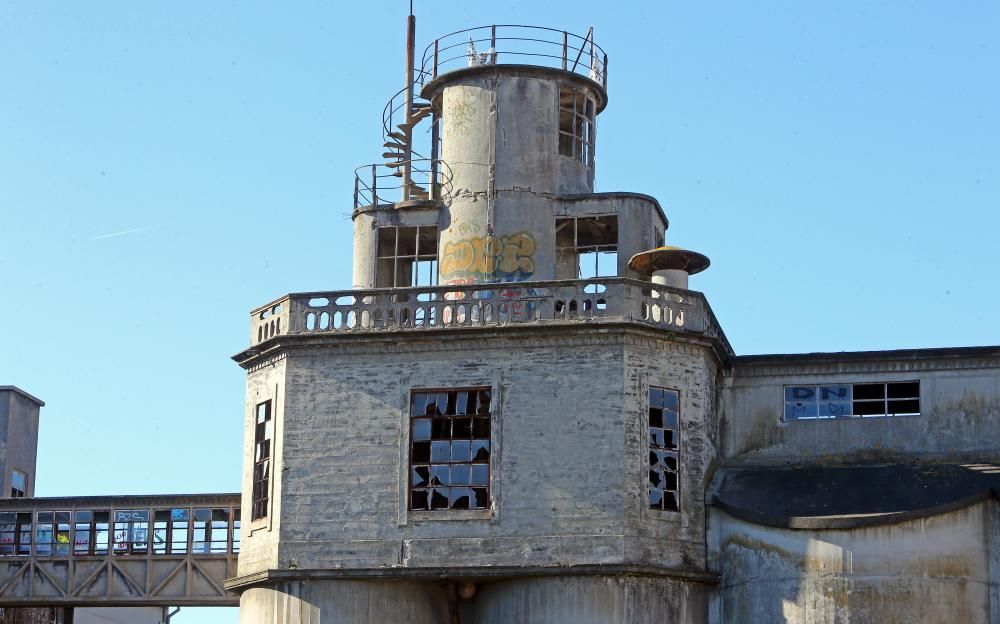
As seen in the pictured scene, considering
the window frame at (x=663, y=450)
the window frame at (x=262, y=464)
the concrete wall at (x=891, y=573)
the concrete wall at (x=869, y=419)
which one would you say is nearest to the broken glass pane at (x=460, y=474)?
the window frame at (x=663, y=450)

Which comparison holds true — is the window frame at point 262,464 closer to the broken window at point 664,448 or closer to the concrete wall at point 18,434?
the broken window at point 664,448

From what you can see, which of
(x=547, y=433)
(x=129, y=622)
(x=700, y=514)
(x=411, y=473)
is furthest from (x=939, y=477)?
(x=129, y=622)

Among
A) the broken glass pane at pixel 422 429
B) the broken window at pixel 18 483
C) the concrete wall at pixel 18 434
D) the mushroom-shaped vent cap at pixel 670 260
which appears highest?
the mushroom-shaped vent cap at pixel 670 260

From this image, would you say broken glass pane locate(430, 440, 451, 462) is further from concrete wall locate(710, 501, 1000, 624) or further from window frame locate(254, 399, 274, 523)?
concrete wall locate(710, 501, 1000, 624)

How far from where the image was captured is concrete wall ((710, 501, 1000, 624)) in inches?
1389

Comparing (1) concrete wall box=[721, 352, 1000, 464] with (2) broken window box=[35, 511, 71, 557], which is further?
(2) broken window box=[35, 511, 71, 557]

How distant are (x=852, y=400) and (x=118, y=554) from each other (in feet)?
57.0

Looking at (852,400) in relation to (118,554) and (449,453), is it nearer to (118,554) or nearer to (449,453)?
(449,453)

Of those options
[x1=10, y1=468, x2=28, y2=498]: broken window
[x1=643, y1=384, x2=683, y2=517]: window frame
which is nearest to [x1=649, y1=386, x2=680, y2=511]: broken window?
[x1=643, y1=384, x2=683, y2=517]: window frame

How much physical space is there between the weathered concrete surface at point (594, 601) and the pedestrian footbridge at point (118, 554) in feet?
27.2

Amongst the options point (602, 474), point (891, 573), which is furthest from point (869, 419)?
point (602, 474)

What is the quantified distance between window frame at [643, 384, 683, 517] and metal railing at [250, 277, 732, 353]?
1.42 meters

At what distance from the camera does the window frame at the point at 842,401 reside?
39.1 metres

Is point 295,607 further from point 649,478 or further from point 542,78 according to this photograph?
point 542,78
